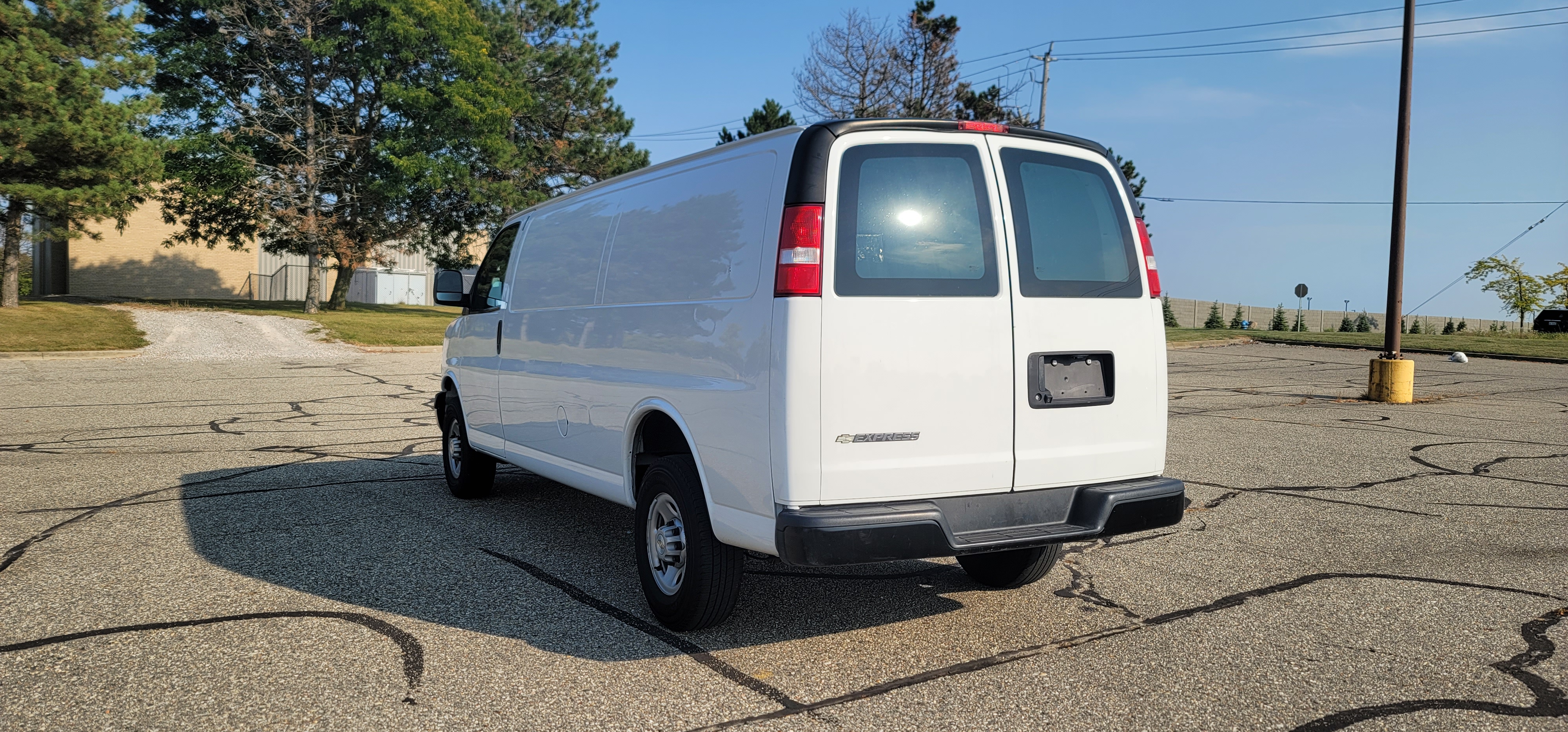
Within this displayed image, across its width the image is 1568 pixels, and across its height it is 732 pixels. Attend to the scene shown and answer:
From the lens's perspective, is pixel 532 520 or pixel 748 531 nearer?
pixel 748 531

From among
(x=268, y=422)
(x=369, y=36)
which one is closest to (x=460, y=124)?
(x=369, y=36)

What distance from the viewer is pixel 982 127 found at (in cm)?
430

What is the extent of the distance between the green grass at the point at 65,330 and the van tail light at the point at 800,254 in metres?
23.2

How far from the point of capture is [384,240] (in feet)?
131

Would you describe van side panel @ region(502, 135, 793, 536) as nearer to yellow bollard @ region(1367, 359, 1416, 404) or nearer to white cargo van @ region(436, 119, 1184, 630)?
white cargo van @ region(436, 119, 1184, 630)

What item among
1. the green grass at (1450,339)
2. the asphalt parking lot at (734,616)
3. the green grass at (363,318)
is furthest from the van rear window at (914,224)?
the green grass at (1450,339)

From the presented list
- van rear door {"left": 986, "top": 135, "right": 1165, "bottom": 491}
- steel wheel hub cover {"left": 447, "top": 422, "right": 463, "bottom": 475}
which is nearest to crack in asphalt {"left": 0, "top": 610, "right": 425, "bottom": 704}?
van rear door {"left": 986, "top": 135, "right": 1165, "bottom": 491}

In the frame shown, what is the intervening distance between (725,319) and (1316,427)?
10.4m

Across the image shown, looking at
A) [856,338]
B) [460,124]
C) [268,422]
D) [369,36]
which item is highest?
[369,36]

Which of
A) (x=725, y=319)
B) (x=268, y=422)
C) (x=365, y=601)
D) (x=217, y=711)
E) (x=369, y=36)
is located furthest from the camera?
(x=369, y=36)

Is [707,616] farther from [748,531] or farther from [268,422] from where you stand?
[268,422]

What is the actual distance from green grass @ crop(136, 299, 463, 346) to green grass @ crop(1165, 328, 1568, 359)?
23966mm

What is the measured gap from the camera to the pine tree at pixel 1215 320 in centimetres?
5106

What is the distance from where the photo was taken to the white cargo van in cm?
389
